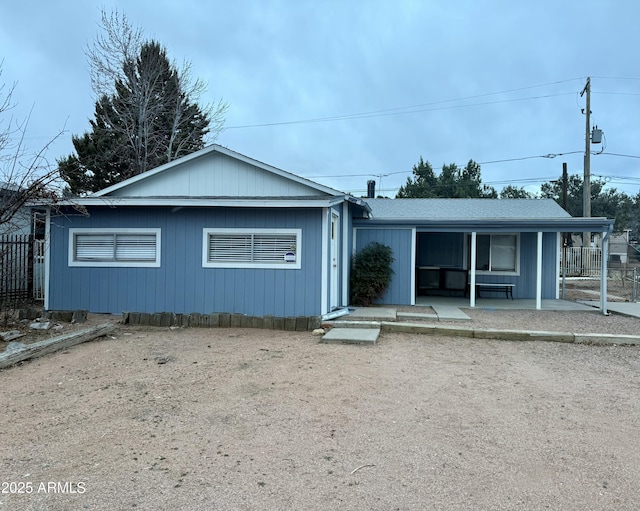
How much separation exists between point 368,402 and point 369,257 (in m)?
6.70

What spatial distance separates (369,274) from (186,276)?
4289 millimetres

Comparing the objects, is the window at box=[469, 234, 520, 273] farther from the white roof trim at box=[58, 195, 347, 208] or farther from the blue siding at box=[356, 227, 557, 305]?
the white roof trim at box=[58, 195, 347, 208]

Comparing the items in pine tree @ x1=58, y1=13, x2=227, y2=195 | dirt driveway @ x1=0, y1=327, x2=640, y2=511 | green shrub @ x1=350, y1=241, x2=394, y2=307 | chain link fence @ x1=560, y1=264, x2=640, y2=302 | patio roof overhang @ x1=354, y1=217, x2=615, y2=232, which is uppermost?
pine tree @ x1=58, y1=13, x2=227, y2=195

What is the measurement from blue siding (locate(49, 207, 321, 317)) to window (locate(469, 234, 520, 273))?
6.87 metres

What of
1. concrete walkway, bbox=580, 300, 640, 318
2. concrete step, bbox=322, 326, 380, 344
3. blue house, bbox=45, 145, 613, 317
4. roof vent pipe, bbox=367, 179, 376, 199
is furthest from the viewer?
roof vent pipe, bbox=367, 179, 376, 199

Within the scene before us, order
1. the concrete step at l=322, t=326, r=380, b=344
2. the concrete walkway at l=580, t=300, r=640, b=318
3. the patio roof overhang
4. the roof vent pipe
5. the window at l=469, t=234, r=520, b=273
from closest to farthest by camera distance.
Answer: the concrete step at l=322, t=326, r=380, b=344, the concrete walkway at l=580, t=300, r=640, b=318, the patio roof overhang, the window at l=469, t=234, r=520, b=273, the roof vent pipe

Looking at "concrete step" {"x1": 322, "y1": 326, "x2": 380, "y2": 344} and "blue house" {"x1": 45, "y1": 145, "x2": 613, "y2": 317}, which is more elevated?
"blue house" {"x1": 45, "y1": 145, "x2": 613, "y2": 317}

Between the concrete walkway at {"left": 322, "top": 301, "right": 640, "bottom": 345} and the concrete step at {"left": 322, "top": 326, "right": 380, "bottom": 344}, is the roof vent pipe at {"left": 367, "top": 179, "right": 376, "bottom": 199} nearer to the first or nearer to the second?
the concrete walkway at {"left": 322, "top": 301, "right": 640, "bottom": 345}

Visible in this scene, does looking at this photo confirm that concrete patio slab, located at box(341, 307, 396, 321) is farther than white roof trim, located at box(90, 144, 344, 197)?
No

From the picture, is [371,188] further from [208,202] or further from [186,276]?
[186,276]

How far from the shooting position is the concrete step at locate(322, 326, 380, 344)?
298 inches

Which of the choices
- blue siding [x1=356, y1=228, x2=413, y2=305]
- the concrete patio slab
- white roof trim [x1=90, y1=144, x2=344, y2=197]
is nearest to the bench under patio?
blue siding [x1=356, y1=228, x2=413, y2=305]

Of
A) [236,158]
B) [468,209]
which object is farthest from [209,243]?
[468,209]

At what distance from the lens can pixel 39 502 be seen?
2803 mm
